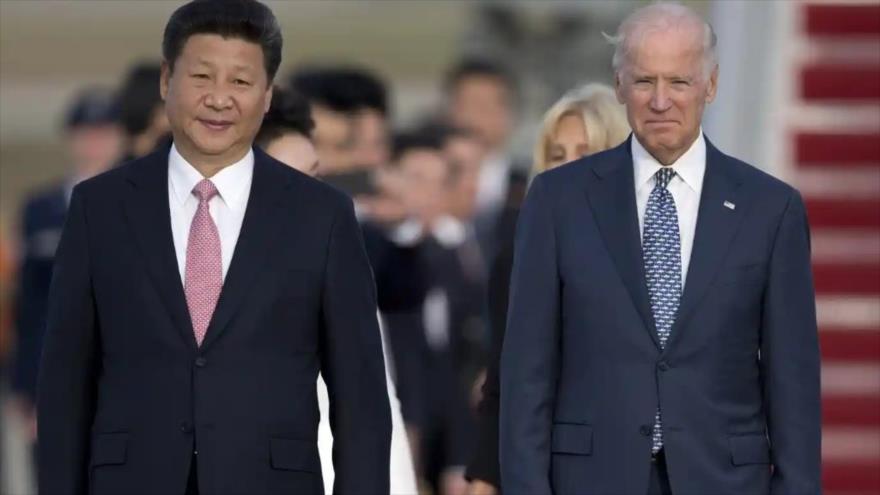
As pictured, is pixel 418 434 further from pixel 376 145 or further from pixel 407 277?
pixel 376 145

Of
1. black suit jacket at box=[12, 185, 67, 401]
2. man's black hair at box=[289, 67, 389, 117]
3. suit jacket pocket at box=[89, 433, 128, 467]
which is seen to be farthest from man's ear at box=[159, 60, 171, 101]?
man's black hair at box=[289, 67, 389, 117]

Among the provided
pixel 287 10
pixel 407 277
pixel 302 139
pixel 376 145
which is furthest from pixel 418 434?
pixel 287 10

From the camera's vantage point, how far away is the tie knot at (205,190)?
4.89 meters

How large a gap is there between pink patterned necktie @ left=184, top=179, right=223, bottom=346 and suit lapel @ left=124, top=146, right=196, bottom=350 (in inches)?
1.1

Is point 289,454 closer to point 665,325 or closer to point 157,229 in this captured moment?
point 157,229

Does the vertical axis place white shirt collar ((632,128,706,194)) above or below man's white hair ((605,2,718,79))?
below

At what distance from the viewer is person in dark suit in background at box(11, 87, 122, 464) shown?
25.6 feet

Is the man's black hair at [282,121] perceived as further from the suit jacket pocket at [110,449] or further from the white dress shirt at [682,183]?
the suit jacket pocket at [110,449]

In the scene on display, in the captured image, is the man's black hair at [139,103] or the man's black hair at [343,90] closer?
the man's black hair at [139,103]

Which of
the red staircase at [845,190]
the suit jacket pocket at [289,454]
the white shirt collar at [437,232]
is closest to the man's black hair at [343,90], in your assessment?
the white shirt collar at [437,232]

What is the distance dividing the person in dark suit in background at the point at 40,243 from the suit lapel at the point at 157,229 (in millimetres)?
2614

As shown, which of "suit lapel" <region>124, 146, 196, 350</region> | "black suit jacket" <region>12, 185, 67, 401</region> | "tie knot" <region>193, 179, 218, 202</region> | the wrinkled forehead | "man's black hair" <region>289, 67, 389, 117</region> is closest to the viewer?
"suit lapel" <region>124, 146, 196, 350</region>

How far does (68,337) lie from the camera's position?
15.8 feet

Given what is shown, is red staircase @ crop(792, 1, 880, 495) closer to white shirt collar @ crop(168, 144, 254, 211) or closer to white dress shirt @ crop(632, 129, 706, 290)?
white dress shirt @ crop(632, 129, 706, 290)
